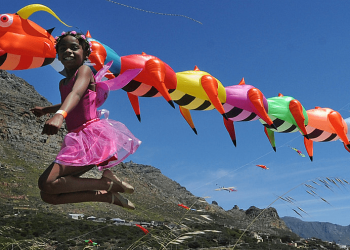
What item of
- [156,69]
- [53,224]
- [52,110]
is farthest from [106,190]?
[53,224]

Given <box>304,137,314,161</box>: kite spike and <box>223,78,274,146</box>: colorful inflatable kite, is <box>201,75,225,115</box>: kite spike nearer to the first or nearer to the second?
<box>223,78,274,146</box>: colorful inflatable kite

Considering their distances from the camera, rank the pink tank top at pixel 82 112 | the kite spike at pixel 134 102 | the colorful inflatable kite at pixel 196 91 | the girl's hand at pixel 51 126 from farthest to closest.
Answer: the colorful inflatable kite at pixel 196 91
the kite spike at pixel 134 102
the pink tank top at pixel 82 112
the girl's hand at pixel 51 126

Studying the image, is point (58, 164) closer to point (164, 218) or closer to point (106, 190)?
point (106, 190)

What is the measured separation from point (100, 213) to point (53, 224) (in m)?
17.4

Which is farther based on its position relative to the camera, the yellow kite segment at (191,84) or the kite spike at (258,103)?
the kite spike at (258,103)

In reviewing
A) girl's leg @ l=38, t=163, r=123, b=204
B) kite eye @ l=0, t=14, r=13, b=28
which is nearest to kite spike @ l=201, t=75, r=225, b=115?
Answer: kite eye @ l=0, t=14, r=13, b=28

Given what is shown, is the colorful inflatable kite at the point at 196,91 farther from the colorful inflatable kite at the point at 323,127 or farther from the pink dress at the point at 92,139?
the pink dress at the point at 92,139

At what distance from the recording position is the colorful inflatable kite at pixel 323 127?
33.9 ft

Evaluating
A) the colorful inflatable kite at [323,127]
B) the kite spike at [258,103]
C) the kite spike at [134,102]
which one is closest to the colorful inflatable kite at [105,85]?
the kite spike at [134,102]

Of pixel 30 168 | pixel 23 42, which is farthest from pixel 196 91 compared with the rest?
pixel 30 168

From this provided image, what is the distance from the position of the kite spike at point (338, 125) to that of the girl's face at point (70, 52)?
8971 millimetres

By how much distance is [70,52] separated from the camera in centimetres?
314

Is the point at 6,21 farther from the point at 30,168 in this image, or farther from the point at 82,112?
the point at 30,168

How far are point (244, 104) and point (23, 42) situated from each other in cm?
492
